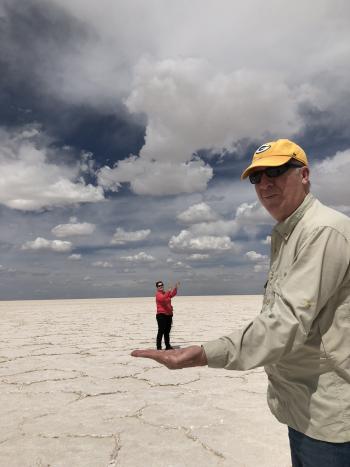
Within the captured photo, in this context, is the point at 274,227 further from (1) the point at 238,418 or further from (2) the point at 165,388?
(2) the point at 165,388

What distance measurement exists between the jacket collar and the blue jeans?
0.55m

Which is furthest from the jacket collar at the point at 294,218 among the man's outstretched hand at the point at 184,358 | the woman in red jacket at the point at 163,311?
the woman in red jacket at the point at 163,311

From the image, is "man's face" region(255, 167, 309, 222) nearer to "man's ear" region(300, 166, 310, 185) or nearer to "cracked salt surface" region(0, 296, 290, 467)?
"man's ear" region(300, 166, 310, 185)

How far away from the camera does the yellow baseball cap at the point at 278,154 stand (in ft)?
3.94

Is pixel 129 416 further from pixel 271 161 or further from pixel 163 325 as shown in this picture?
pixel 163 325

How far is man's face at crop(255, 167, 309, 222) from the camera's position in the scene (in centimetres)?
122

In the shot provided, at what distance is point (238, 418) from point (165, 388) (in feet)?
3.54

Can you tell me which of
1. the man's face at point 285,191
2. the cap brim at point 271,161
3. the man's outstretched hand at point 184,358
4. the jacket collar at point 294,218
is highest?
the cap brim at point 271,161

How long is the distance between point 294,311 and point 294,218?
0.31 m

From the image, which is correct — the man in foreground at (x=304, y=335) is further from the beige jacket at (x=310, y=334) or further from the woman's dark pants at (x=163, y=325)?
the woman's dark pants at (x=163, y=325)

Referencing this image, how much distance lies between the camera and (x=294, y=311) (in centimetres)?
96

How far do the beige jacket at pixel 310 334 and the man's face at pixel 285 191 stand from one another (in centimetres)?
5

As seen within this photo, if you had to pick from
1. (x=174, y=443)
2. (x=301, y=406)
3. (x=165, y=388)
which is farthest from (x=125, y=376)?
(x=301, y=406)

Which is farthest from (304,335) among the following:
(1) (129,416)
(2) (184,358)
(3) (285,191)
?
(1) (129,416)
